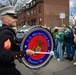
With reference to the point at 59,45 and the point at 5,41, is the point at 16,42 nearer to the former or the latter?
the point at 5,41

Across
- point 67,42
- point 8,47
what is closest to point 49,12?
point 67,42

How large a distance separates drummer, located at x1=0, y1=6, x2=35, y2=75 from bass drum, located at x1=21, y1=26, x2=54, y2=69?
297 millimetres

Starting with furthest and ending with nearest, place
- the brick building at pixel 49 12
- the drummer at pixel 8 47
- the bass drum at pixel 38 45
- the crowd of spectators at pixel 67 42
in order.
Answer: the brick building at pixel 49 12
the crowd of spectators at pixel 67 42
the bass drum at pixel 38 45
the drummer at pixel 8 47

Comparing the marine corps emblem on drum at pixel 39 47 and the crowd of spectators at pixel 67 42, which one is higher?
the marine corps emblem on drum at pixel 39 47

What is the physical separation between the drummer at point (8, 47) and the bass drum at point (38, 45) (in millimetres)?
297

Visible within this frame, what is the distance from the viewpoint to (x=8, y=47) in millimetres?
2818

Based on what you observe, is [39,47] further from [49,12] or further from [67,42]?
[49,12]

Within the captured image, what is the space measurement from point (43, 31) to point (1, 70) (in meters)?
0.90

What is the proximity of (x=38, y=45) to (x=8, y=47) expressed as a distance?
733 millimetres

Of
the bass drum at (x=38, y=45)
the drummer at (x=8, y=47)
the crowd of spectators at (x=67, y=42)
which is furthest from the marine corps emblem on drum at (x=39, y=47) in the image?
the crowd of spectators at (x=67, y=42)

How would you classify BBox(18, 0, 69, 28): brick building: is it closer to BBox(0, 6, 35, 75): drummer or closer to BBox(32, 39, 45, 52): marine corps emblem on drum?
BBox(32, 39, 45, 52): marine corps emblem on drum

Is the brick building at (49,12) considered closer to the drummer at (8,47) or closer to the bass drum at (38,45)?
the bass drum at (38,45)

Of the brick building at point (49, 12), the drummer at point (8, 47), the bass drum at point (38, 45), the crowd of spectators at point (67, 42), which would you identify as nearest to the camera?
the drummer at point (8, 47)

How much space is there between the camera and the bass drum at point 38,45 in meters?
3.40
